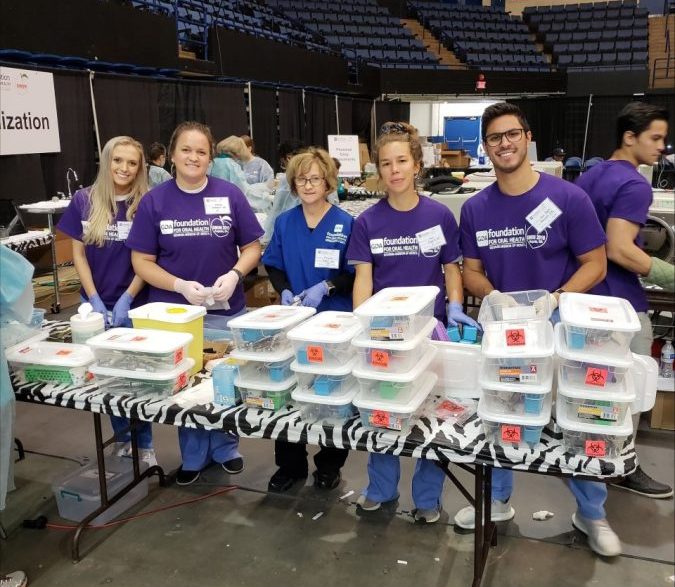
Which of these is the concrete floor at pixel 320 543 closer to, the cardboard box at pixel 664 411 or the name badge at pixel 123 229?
the cardboard box at pixel 664 411

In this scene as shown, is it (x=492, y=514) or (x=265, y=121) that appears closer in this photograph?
(x=492, y=514)

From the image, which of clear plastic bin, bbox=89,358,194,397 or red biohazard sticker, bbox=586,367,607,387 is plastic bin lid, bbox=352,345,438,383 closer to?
red biohazard sticker, bbox=586,367,607,387

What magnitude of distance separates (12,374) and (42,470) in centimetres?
99

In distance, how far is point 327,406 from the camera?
5.93 ft

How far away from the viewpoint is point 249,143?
20.3 ft

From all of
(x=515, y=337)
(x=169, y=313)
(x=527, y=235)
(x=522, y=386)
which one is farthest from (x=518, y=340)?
(x=169, y=313)

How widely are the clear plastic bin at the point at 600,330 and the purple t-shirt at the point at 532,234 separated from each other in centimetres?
47

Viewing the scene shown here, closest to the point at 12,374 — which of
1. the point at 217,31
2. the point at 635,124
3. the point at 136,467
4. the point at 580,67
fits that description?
the point at 136,467

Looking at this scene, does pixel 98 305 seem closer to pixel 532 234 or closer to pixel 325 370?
pixel 325 370

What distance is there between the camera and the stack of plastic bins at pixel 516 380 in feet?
5.13

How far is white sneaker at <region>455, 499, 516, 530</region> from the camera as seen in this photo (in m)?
2.29

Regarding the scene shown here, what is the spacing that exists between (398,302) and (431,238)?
1.56ft

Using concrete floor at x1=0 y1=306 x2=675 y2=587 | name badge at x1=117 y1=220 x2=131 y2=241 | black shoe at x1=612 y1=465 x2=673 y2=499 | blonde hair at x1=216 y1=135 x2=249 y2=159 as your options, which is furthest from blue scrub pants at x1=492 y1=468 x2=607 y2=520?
blonde hair at x1=216 y1=135 x2=249 y2=159

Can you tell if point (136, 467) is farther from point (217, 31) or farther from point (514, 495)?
point (217, 31)
